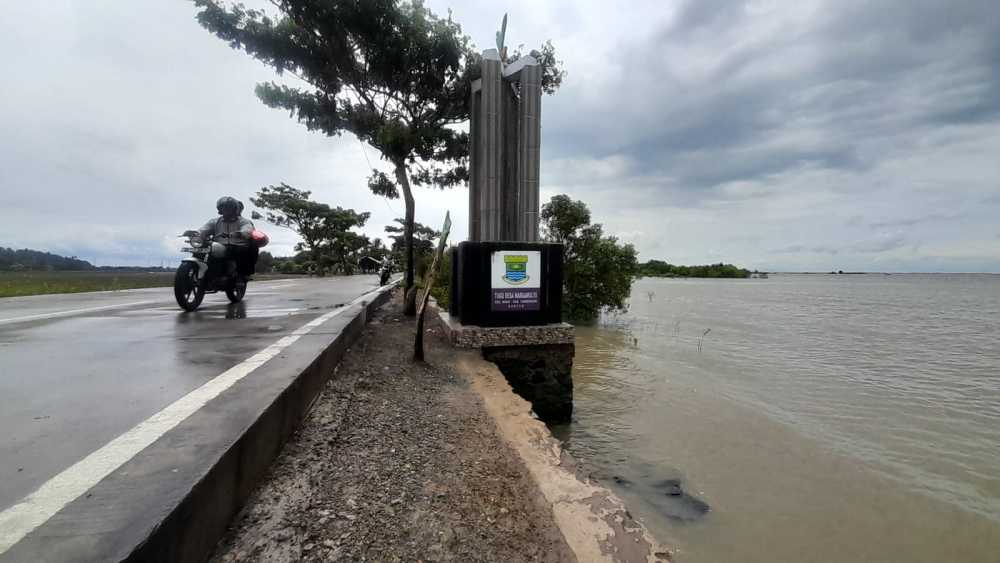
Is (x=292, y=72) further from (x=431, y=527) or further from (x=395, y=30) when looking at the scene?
(x=431, y=527)

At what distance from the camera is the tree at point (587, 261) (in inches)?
742

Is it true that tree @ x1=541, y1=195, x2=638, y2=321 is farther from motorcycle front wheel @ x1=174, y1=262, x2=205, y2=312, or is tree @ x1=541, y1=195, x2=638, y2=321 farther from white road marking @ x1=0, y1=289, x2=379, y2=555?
white road marking @ x1=0, y1=289, x2=379, y2=555

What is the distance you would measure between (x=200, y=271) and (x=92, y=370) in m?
3.72

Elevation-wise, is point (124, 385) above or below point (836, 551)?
above

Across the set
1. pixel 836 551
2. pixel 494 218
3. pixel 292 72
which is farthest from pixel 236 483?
pixel 292 72

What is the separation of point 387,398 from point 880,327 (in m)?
25.4

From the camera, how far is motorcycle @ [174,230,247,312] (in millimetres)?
5785

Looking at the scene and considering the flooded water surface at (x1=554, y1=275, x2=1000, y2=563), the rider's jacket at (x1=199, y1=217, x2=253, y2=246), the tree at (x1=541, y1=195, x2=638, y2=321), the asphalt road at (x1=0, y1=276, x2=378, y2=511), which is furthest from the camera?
the tree at (x1=541, y1=195, x2=638, y2=321)

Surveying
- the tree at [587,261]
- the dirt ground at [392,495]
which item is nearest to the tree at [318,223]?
the tree at [587,261]

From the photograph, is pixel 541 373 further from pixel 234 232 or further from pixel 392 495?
pixel 234 232

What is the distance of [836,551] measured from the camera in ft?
12.1

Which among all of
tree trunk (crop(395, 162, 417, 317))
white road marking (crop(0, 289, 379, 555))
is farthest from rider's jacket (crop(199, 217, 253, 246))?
white road marking (crop(0, 289, 379, 555))

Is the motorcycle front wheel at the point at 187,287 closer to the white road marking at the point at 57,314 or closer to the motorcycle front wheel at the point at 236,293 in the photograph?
the motorcycle front wheel at the point at 236,293

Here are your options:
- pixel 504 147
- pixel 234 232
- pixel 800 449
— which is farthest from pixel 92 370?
pixel 800 449
